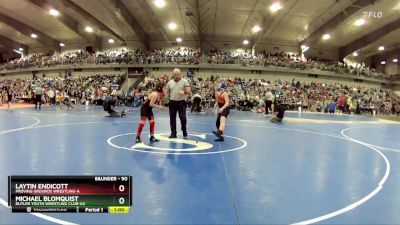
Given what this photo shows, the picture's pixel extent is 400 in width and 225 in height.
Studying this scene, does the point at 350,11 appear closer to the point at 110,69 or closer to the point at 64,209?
the point at 110,69

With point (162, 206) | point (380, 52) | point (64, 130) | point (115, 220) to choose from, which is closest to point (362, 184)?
point (162, 206)

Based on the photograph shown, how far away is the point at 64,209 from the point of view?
8.20ft

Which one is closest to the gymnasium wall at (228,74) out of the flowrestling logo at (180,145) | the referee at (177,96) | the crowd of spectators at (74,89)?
the crowd of spectators at (74,89)

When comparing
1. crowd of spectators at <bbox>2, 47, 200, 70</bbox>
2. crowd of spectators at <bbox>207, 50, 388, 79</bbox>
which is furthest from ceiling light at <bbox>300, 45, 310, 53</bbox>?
crowd of spectators at <bbox>2, 47, 200, 70</bbox>

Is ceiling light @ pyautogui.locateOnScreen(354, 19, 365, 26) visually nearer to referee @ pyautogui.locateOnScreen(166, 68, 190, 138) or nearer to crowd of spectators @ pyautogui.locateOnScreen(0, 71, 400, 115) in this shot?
crowd of spectators @ pyautogui.locateOnScreen(0, 71, 400, 115)

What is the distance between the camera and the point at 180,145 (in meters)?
7.63
